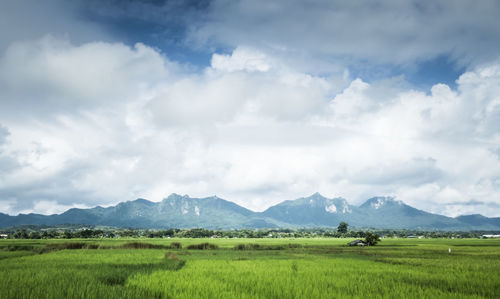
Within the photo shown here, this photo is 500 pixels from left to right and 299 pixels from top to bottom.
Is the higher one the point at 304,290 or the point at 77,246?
the point at 304,290

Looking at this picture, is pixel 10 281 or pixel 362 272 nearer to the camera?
pixel 10 281

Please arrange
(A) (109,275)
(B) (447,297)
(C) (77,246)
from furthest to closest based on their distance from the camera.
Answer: (C) (77,246) < (A) (109,275) < (B) (447,297)

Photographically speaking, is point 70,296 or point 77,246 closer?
point 70,296

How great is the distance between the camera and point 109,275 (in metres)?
17.0

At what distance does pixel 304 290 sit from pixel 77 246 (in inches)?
2038

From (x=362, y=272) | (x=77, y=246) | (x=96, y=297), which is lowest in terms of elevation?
(x=77, y=246)

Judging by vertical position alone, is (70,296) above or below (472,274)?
above

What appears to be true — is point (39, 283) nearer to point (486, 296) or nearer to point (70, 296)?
point (70, 296)

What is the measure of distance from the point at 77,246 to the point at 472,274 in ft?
185

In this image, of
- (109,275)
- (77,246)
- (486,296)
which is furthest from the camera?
(77,246)

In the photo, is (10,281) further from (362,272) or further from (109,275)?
(362,272)

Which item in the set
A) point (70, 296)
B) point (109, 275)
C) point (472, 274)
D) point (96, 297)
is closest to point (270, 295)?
point (96, 297)

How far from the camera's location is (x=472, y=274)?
17484mm

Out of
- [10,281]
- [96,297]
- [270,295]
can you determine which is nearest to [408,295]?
[270,295]
